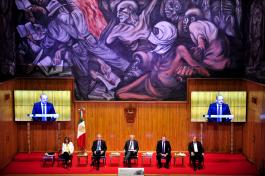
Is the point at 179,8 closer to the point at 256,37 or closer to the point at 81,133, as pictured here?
the point at 256,37

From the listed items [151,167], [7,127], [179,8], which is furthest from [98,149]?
[179,8]

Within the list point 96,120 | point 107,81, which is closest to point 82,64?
point 107,81

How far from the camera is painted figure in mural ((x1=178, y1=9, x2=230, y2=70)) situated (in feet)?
67.6

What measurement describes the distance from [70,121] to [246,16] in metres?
9.55

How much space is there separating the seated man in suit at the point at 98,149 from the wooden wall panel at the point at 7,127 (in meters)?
3.74

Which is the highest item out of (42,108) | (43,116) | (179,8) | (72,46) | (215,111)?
(179,8)

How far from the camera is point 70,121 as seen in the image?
21.2 metres

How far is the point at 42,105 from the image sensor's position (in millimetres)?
20844

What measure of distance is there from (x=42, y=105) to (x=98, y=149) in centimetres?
368

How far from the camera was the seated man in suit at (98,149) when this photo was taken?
18812 millimetres

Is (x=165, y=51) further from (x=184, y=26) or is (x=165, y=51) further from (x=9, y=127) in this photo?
(x=9, y=127)

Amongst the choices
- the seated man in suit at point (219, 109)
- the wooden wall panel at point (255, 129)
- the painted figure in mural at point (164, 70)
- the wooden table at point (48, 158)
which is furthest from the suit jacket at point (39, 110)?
the wooden wall panel at point (255, 129)

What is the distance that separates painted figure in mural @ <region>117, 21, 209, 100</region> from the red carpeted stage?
3068 mm

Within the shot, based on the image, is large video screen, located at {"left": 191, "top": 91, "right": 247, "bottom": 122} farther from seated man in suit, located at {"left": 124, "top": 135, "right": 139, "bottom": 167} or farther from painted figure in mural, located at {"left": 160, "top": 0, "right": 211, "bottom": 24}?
painted figure in mural, located at {"left": 160, "top": 0, "right": 211, "bottom": 24}
